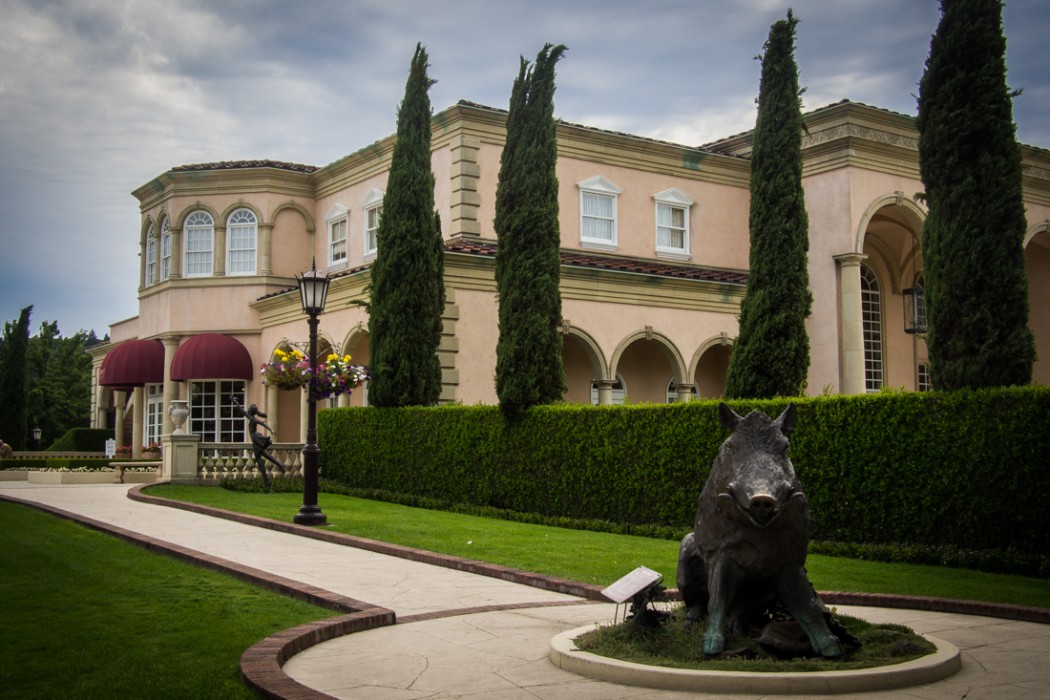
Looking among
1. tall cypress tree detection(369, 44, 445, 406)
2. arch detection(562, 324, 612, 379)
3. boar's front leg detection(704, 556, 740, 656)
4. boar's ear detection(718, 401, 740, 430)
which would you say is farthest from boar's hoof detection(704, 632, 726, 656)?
arch detection(562, 324, 612, 379)

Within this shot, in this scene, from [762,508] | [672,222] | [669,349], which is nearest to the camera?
[762,508]

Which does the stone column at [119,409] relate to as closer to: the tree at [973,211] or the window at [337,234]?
the window at [337,234]

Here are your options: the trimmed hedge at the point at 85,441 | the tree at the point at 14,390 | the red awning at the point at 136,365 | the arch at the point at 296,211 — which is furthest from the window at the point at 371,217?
the tree at the point at 14,390

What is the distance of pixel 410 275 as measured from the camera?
945 inches

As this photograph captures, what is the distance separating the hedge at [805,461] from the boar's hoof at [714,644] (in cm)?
800

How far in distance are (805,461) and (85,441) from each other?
38514mm

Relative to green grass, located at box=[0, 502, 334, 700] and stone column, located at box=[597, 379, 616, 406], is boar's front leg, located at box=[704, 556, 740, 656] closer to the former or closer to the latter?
green grass, located at box=[0, 502, 334, 700]

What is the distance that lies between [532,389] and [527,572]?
863 cm

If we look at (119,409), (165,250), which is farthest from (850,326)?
(119,409)

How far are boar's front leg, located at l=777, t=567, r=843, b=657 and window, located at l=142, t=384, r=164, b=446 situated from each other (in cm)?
3337

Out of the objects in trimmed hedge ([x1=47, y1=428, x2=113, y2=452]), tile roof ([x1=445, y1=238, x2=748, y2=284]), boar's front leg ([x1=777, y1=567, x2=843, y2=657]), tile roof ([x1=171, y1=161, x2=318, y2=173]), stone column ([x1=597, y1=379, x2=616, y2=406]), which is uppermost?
tile roof ([x1=171, y1=161, x2=318, y2=173])

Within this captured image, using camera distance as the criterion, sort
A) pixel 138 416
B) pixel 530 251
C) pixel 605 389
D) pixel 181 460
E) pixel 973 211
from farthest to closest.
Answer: pixel 138 416 → pixel 605 389 → pixel 181 460 → pixel 530 251 → pixel 973 211

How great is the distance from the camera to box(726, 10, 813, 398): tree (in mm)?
17953

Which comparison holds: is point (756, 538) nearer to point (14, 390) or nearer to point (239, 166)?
point (239, 166)
